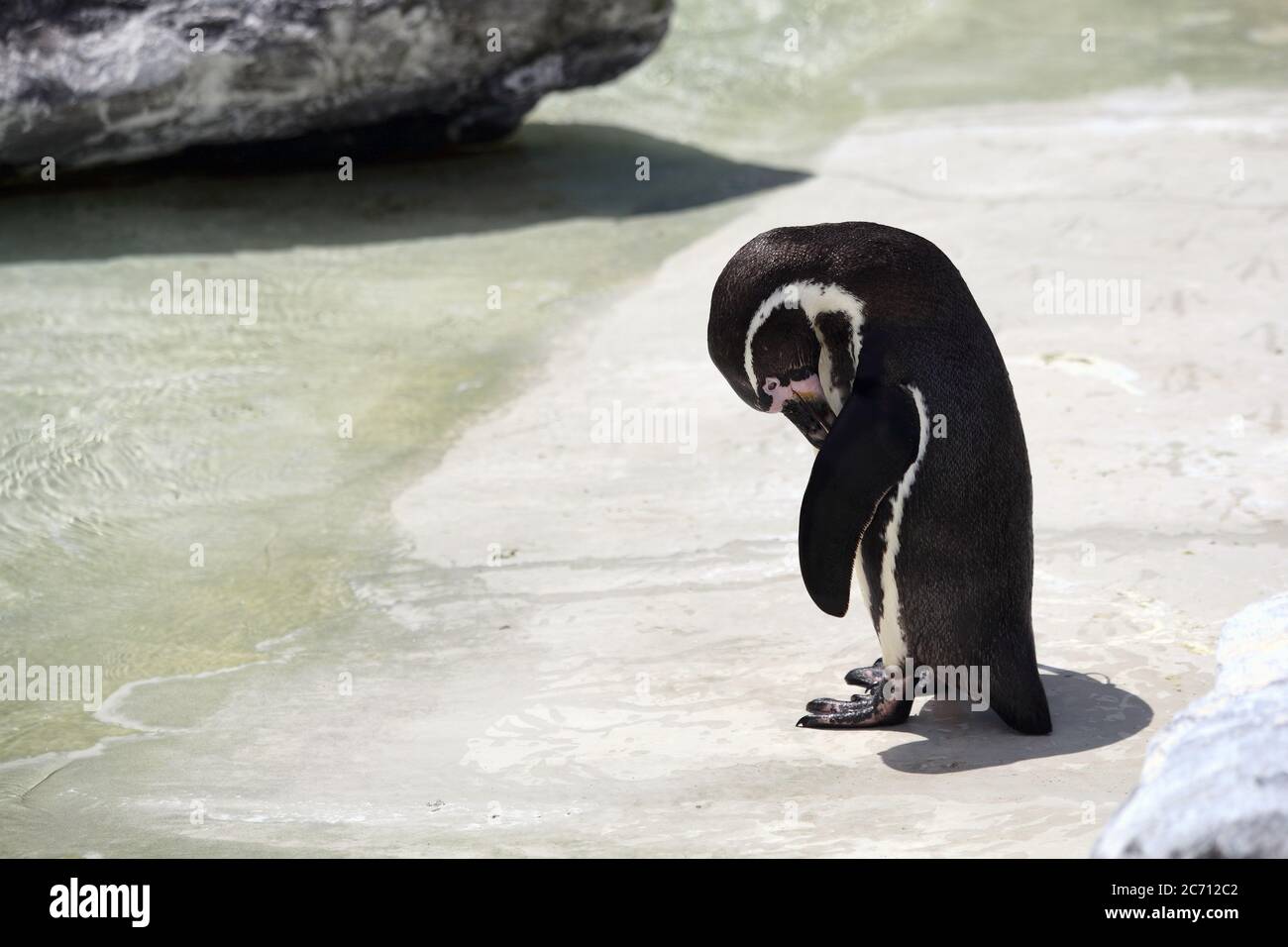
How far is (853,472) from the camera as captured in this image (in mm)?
2896

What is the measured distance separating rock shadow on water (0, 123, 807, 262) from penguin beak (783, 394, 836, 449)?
13.6 feet

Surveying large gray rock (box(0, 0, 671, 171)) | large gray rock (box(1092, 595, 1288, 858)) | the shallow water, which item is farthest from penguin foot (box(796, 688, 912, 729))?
large gray rock (box(0, 0, 671, 171))

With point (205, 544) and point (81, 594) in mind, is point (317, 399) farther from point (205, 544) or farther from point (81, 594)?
point (81, 594)

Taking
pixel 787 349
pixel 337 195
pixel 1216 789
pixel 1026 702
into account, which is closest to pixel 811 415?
pixel 787 349

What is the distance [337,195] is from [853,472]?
515cm

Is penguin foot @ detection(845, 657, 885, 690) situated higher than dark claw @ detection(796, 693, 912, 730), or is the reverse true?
penguin foot @ detection(845, 657, 885, 690)

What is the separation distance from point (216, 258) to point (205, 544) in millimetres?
2493

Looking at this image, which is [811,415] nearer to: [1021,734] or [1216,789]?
[1021,734]

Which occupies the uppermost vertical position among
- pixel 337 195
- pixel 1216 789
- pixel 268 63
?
pixel 268 63

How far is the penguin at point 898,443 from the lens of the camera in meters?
2.94

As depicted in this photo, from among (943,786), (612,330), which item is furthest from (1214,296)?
(943,786)

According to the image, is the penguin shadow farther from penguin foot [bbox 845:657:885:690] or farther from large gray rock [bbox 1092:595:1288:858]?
large gray rock [bbox 1092:595:1288:858]

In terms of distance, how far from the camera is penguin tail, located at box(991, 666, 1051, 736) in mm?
3064

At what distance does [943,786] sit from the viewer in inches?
110
